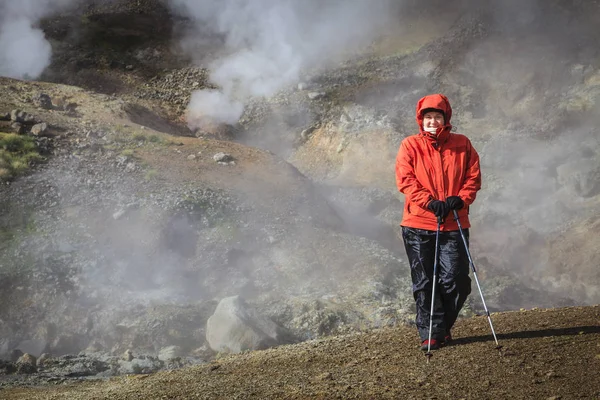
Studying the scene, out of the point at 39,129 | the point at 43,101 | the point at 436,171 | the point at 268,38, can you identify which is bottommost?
the point at 436,171

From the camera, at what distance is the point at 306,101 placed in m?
21.4

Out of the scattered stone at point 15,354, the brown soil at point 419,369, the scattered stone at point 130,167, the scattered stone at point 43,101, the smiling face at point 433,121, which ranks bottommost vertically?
the brown soil at point 419,369

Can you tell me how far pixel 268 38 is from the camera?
80.8ft

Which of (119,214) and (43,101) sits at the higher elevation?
(43,101)

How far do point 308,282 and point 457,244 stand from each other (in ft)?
22.2

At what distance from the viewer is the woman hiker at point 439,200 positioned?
4.16 m

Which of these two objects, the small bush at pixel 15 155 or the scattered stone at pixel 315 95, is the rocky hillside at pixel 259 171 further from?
the scattered stone at pixel 315 95

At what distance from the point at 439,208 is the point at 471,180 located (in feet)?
1.35

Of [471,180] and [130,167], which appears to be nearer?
[471,180]


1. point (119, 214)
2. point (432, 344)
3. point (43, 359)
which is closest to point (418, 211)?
point (432, 344)

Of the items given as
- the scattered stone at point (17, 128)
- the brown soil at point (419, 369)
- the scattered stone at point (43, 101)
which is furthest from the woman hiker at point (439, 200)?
the scattered stone at point (43, 101)

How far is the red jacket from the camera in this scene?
4164 mm

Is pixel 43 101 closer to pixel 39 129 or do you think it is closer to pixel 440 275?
pixel 39 129

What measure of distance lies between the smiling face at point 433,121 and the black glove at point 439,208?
1.90 ft
